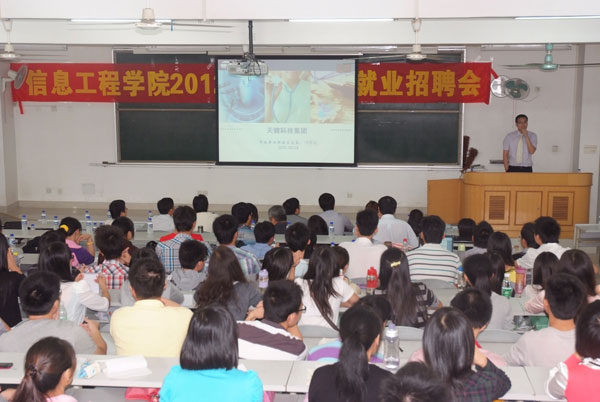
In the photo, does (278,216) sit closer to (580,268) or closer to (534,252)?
(534,252)

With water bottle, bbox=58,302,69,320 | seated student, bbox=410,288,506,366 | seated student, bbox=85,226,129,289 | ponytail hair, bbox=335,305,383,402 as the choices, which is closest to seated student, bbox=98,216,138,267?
seated student, bbox=85,226,129,289

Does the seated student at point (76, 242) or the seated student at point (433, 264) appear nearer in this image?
the seated student at point (433, 264)

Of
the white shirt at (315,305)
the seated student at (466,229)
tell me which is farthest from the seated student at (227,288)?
the seated student at (466,229)

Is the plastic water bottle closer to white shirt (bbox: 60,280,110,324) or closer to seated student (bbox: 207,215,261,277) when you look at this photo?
seated student (bbox: 207,215,261,277)

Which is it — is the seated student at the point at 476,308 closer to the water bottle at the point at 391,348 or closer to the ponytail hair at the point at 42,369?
the water bottle at the point at 391,348

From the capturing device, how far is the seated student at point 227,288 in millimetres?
4074

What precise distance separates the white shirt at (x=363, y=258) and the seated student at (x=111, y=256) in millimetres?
1717

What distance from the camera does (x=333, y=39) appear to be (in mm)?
8219

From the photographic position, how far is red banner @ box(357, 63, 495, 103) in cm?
996

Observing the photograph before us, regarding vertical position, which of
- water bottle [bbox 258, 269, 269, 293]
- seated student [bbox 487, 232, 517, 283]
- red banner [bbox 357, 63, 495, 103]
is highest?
red banner [bbox 357, 63, 495, 103]

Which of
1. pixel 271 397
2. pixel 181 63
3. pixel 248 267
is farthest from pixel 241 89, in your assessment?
pixel 271 397

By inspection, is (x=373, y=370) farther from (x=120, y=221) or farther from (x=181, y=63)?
(x=181, y=63)

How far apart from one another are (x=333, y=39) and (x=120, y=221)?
3585mm

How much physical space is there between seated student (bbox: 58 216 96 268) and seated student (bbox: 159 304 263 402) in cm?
287
